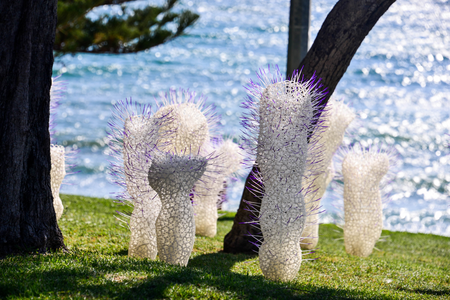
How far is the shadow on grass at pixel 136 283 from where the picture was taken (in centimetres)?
305

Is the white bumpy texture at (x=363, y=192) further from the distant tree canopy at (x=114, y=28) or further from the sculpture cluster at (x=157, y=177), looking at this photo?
the distant tree canopy at (x=114, y=28)

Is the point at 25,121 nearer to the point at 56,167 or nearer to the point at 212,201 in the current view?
the point at 56,167

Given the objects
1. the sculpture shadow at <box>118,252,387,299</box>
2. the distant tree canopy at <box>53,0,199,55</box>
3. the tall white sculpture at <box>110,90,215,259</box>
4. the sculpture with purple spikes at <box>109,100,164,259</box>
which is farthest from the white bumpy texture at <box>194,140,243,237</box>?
the distant tree canopy at <box>53,0,199,55</box>

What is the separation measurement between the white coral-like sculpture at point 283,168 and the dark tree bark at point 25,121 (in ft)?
6.03

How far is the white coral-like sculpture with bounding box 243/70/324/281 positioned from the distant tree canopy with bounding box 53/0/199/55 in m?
6.39

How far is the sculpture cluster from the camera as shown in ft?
12.4

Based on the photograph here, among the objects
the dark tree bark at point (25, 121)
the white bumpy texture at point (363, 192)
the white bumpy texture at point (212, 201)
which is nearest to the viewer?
the dark tree bark at point (25, 121)

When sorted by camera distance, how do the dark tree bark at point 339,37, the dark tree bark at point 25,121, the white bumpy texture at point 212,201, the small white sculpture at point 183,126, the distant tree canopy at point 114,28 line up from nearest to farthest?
the dark tree bark at point 25,121 → the dark tree bark at point 339,37 → the small white sculpture at point 183,126 → the white bumpy texture at point 212,201 → the distant tree canopy at point 114,28

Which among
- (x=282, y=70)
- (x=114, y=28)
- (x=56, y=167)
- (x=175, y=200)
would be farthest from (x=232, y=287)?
(x=282, y=70)

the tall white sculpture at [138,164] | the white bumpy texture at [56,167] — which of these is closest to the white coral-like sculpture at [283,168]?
the tall white sculpture at [138,164]

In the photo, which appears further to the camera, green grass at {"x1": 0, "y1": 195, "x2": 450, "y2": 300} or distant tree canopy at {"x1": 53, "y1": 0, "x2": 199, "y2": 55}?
distant tree canopy at {"x1": 53, "y1": 0, "x2": 199, "y2": 55}

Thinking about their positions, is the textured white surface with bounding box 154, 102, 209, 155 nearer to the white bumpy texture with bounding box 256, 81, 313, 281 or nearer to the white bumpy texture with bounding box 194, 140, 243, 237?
the white bumpy texture with bounding box 194, 140, 243, 237

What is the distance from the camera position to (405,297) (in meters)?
3.79

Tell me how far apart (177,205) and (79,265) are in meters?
0.89
